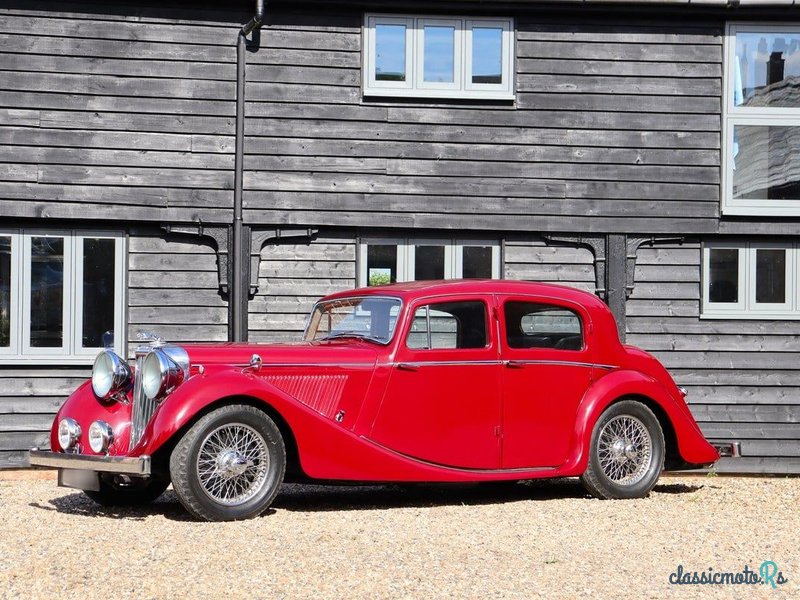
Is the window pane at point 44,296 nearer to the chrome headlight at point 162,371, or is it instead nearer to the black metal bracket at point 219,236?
the black metal bracket at point 219,236

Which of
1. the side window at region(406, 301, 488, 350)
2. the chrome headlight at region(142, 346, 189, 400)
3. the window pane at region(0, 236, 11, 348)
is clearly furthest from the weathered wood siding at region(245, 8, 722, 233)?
the chrome headlight at region(142, 346, 189, 400)

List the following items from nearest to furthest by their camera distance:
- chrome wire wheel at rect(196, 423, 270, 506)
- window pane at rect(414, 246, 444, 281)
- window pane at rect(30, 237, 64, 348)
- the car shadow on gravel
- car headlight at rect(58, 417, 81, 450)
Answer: chrome wire wheel at rect(196, 423, 270, 506), car headlight at rect(58, 417, 81, 450), the car shadow on gravel, window pane at rect(30, 237, 64, 348), window pane at rect(414, 246, 444, 281)

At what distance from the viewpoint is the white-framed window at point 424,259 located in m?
12.1

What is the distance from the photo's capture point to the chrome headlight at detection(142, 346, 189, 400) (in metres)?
7.55

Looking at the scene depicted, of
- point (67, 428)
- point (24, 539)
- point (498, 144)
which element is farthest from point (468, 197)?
point (24, 539)

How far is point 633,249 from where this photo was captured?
12.3 metres

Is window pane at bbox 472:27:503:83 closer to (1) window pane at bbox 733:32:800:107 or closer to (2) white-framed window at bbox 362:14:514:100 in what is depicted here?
(2) white-framed window at bbox 362:14:514:100

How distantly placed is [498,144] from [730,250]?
2.69 metres

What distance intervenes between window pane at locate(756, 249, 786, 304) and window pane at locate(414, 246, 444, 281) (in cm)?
333

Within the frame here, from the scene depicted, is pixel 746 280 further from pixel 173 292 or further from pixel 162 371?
pixel 162 371

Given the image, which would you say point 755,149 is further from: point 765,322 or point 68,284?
point 68,284

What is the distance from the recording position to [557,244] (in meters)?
12.3

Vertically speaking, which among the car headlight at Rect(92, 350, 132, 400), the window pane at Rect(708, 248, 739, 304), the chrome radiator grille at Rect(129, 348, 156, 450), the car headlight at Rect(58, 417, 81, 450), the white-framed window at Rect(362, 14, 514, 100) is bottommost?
the car headlight at Rect(58, 417, 81, 450)

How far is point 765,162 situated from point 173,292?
6.19 meters
